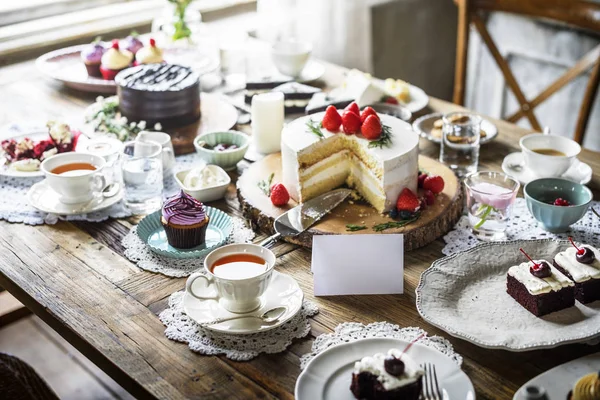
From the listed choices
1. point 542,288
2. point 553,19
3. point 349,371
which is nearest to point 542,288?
point 542,288

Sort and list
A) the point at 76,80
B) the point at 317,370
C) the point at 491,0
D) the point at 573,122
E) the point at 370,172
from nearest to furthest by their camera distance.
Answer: the point at 317,370 → the point at 370,172 → the point at 76,80 → the point at 491,0 → the point at 573,122

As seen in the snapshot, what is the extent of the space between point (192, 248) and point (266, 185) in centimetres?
35

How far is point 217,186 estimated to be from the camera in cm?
222

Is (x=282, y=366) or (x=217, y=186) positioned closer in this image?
(x=282, y=366)

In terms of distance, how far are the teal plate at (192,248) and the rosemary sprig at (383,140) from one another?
0.46 m

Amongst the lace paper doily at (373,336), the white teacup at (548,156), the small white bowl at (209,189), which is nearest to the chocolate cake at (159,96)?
the small white bowl at (209,189)

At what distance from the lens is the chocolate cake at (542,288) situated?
1.63 meters

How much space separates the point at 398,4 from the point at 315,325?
3129 mm

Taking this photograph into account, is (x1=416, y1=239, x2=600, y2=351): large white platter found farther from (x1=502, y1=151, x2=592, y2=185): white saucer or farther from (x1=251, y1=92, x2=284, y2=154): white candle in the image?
(x1=251, y1=92, x2=284, y2=154): white candle

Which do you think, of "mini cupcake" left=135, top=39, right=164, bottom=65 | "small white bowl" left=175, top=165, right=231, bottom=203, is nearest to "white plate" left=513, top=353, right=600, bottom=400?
"small white bowl" left=175, top=165, right=231, bottom=203

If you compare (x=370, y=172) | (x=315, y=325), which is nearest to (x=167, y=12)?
(x=370, y=172)

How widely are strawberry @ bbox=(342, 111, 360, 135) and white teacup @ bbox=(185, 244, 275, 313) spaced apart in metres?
0.59

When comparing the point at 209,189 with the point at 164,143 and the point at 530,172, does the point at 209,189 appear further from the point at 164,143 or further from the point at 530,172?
the point at 530,172

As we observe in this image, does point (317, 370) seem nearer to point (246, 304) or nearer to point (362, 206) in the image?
point (246, 304)
